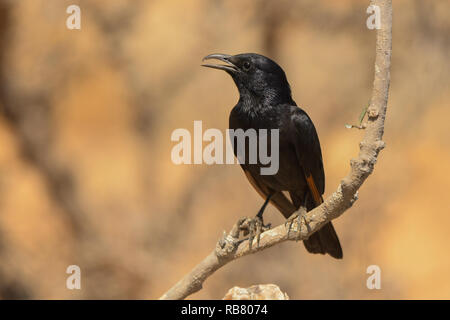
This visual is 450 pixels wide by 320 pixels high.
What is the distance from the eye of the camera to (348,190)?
104 inches

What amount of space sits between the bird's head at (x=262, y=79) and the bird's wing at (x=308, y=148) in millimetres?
144

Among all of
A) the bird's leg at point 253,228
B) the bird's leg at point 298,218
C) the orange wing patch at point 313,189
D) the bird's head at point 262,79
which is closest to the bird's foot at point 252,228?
the bird's leg at point 253,228

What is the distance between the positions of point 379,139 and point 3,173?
6519mm

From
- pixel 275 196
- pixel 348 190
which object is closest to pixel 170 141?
pixel 275 196

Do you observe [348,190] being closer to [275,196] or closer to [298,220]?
[298,220]

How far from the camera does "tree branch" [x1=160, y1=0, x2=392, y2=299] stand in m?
2.35

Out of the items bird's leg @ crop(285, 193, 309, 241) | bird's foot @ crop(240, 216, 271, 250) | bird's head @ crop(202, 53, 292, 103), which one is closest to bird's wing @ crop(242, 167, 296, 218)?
bird's leg @ crop(285, 193, 309, 241)

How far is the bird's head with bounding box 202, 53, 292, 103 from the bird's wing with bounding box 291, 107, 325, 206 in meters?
0.14

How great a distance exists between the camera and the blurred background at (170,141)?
24.2 feet

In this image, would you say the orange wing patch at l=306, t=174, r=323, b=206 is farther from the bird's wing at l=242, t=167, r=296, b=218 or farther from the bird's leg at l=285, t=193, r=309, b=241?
the bird's wing at l=242, t=167, r=296, b=218

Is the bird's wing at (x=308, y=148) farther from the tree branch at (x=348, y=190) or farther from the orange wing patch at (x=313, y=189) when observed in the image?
the tree branch at (x=348, y=190)

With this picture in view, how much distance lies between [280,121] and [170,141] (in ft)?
15.7

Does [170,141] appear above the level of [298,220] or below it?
above

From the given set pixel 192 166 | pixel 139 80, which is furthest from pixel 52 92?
pixel 192 166
